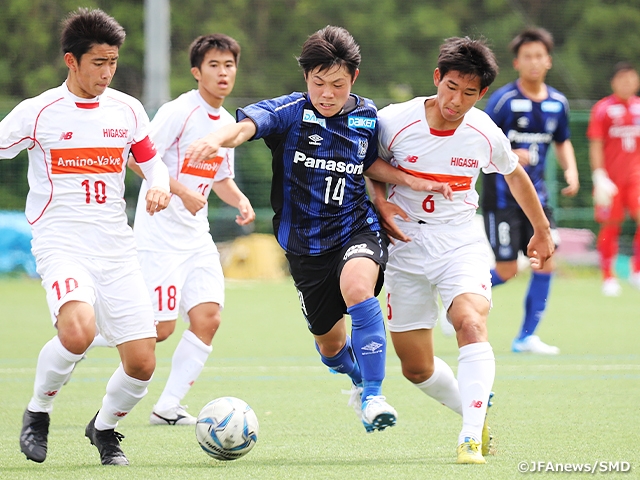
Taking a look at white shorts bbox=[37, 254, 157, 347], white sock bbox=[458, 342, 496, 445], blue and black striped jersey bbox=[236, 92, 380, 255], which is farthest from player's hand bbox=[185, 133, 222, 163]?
white sock bbox=[458, 342, 496, 445]

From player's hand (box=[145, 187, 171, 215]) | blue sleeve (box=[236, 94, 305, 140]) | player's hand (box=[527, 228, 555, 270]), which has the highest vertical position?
blue sleeve (box=[236, 94, 305, 140])

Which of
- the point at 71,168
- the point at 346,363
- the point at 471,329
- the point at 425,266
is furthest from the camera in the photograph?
the point at 346,363

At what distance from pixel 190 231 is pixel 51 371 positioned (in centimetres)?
187

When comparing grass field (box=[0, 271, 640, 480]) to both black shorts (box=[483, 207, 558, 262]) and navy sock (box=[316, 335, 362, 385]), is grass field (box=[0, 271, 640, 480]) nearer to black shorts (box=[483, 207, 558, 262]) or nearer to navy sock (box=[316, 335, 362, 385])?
navy sock (box=[316, 335, 362, 385])

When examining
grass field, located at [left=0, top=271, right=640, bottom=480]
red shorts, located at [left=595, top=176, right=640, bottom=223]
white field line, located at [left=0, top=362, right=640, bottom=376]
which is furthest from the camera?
red shorts, located at [left=595, top=176, right=640, bottom=223]

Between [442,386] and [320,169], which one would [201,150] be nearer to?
[320,169]

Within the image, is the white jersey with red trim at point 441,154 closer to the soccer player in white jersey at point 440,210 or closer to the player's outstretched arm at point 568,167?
the soccer player in white jersey at point 440,210

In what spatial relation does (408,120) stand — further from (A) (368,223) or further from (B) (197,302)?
(B) (197,302)

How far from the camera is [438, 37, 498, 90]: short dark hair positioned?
15.8 feet

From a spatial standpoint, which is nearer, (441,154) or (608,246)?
(441,154)

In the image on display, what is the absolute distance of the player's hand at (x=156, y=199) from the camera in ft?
15.5

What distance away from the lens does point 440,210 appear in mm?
5168

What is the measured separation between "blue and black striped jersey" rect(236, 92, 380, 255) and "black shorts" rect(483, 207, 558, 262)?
345 centimetres

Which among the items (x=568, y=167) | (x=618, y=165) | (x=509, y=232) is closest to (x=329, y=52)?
(x=509, y=232)
